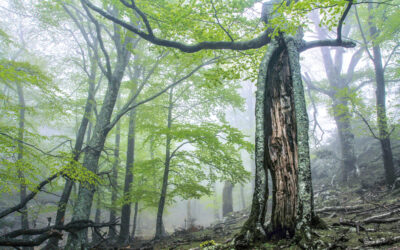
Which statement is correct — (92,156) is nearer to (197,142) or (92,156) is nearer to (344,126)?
(197,142)

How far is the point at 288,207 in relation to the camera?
343 centimetres

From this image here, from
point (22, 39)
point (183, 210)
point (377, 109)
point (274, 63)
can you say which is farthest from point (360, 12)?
point (183, 210)

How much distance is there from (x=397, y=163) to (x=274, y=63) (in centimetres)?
882

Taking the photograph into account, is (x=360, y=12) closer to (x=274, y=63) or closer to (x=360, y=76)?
(x=360, y=76)

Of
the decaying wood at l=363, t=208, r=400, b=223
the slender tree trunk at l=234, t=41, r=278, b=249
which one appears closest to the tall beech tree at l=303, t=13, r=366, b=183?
the decaying wood at l=363, t=208, r=400, b=223

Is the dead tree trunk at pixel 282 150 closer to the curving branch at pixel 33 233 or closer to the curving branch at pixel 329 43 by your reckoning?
the curving branch at pixel 329 43

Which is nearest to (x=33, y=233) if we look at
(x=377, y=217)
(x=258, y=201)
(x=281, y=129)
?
(x=258, y=201)

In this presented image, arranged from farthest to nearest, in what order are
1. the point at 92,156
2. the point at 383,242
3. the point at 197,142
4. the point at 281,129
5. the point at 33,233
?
the point at 197,142, the point at 92,156, the point at 33,233, the point at 281,129, the point at 383,242

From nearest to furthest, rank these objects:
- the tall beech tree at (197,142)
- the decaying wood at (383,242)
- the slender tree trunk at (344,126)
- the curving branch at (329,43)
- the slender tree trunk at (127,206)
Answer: the decaying wood at (383,242) → the curving branch at (329,43) → the tall beech tree at (197,142) → the slender tree trunk at (127,206) → the slender tree trunk at (344,126)

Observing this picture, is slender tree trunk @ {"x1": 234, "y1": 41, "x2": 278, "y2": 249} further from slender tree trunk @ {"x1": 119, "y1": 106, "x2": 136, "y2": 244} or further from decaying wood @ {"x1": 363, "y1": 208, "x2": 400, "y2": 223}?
slender tree trunk @ {"x1": 119, "y1": 106, "x2": 136, "y2": 244}

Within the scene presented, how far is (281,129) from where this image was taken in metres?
3.93

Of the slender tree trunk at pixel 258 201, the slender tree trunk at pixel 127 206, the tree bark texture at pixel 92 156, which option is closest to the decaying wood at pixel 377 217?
the slender tree trunk at pixel 258 201

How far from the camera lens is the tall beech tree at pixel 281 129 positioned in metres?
3.18

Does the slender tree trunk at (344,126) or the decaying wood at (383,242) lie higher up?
the slender tree trunk at (344,126)
